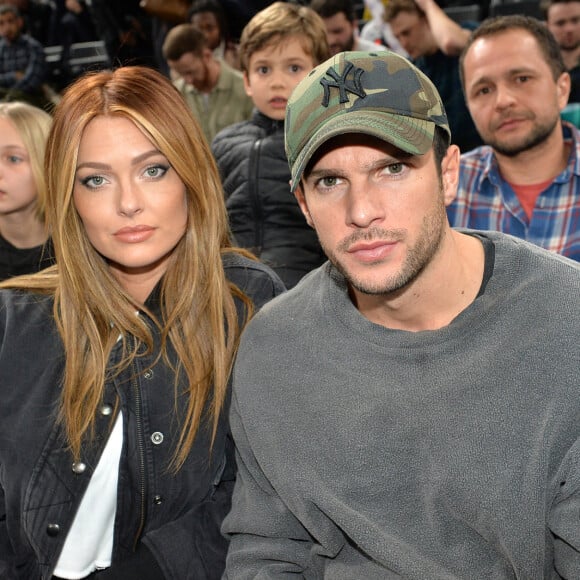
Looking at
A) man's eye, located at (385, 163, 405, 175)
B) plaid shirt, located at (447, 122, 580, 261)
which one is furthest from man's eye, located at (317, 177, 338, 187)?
plaid shirt, located at (447, 122, 580, 261)

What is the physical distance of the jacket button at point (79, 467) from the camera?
1927 millimetres

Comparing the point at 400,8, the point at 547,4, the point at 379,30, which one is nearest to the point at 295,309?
the point at 400,8

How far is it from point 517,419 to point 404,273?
1.10ft

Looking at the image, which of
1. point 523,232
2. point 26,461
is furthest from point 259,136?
point 26,461

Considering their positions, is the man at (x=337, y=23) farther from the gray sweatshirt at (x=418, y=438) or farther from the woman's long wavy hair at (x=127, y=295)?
the gray sweatshirt at (x=418, y=438)

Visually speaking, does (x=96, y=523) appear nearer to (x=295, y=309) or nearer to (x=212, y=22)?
(x=295, y=309)

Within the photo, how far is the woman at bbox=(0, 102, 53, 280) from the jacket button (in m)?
1.40

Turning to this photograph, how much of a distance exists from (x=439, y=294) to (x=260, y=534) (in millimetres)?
630

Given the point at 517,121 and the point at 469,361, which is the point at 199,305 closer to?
the point at 469,361

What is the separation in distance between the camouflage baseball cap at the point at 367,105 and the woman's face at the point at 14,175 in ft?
6.27

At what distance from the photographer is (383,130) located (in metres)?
1.48

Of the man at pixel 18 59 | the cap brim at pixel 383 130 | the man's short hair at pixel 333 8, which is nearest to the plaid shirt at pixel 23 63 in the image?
the man at pixel 18 59

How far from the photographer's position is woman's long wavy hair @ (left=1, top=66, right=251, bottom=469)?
1970mm

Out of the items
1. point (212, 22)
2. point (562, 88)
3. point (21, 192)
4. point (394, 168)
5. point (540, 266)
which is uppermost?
point (212, 22)
